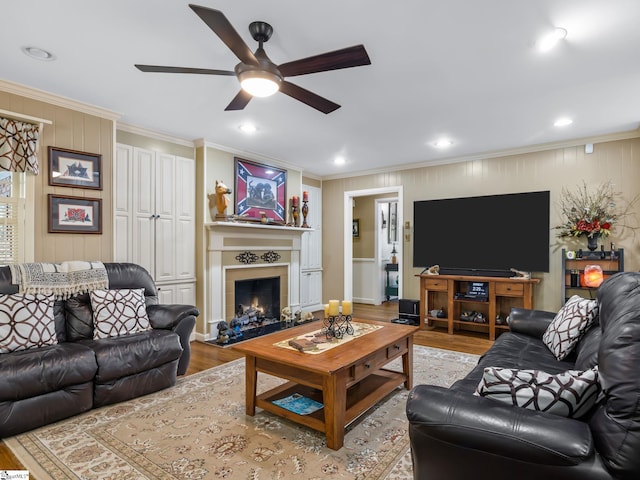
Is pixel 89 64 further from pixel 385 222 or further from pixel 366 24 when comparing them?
pixel 385 222

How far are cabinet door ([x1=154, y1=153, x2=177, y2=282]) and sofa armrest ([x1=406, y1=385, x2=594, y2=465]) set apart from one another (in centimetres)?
361

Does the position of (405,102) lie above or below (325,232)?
above

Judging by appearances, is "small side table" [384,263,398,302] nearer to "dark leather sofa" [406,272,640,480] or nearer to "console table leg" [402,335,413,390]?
"console table leg" [402,335,413,390]

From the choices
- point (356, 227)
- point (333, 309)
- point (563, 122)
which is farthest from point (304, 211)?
point (563, 122)

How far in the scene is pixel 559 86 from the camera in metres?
A: 2.95

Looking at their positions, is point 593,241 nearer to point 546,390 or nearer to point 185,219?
point 546,390

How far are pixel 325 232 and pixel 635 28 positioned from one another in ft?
16.9

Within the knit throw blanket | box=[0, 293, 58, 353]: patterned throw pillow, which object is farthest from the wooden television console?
box=[0, 293, 58, 353]: patterned throw pillow

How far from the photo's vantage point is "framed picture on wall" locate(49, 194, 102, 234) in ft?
10.7

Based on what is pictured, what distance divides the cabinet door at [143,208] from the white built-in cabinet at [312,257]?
2640mm

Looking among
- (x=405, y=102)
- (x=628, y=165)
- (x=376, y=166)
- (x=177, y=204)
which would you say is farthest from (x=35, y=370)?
(x=628, y=165)

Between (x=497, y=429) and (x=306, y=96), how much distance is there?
2.14m

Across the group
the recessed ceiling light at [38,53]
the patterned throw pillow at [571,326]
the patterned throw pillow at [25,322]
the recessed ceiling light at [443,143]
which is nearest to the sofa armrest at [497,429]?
the patterned throw pillow at [571,326]

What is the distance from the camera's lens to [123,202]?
3.92m
